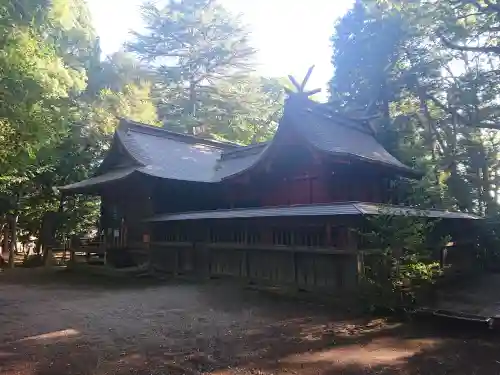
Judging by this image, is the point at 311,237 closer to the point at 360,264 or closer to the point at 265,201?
the point at 360,264

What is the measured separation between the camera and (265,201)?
1638 cm

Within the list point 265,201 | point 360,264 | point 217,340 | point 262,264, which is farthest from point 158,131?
point 217,340

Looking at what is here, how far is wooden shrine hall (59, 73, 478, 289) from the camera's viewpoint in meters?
11.9

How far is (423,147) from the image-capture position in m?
24.1

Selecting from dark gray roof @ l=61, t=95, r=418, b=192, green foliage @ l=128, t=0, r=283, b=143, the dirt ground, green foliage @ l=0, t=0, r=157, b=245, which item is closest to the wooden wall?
the dirt ground

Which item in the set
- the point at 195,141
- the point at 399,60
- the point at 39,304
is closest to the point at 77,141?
the point at 195,141

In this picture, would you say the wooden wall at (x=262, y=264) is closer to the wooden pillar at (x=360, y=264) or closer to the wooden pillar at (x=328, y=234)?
the wooden pillar at (x=360, y=264)

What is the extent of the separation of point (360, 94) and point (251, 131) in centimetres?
1258

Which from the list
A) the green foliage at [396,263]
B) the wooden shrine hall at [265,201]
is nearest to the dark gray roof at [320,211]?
the wooden shrine hall at [265,201]

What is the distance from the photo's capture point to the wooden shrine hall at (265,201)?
39.2 ft

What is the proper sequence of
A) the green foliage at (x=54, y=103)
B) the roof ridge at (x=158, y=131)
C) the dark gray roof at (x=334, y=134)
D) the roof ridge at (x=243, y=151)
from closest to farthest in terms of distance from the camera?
the green foliage at (x=54, y=103) < the dark gray roof at (x=334, y=134) < the roof ridge at (x=243, y=151) < the roof ridge at (x=158, y=131)

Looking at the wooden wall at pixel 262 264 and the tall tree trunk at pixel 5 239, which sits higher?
the tall tree trunk at pixel 5 239

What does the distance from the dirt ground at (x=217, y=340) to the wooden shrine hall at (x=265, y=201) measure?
5.50 ft

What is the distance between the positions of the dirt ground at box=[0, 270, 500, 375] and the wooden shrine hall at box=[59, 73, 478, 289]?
5.50 feet
